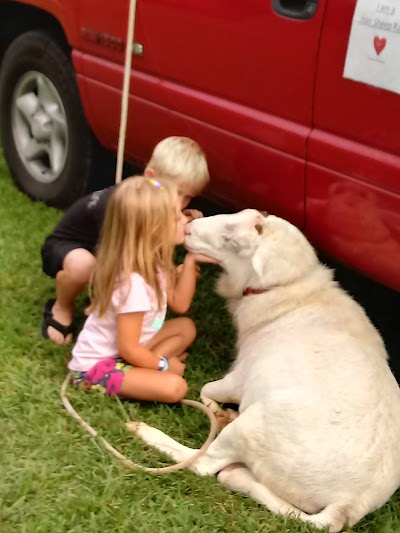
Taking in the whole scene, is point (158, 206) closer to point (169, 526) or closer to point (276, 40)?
point (276, 40)

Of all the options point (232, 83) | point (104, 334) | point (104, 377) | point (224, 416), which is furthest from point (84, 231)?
point (224, 416)

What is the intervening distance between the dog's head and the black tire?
4.58 ft

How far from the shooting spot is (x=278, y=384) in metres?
2.66

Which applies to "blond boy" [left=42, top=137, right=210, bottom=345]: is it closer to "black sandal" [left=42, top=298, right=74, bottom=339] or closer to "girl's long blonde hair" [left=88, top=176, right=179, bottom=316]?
"black sandal" [left=42, top=298, right=74, bottom=339]

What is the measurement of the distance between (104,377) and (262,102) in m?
1.28

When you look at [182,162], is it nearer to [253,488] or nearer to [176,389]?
[176,389]

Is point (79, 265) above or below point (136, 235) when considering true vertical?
below

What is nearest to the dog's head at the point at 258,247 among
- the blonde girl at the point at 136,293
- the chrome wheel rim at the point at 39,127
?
the blonde girl at the point at 136,293

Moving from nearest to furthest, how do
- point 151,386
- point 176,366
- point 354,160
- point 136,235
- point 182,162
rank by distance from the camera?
point 354,160, point 136,235, point 151,386, point 182,162, point 176,366

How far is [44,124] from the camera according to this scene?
436 centimetres

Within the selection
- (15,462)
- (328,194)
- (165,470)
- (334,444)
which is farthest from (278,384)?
(15,462)

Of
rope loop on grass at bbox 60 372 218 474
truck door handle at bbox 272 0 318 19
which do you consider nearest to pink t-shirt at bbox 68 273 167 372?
rope loop on grass at bbox 60 372 218 474

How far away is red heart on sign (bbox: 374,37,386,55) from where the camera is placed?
8.16 ft

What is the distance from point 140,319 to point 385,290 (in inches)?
62.8
